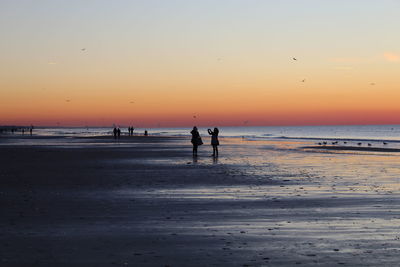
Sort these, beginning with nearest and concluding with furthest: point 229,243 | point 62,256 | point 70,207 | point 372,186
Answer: point 62,256 → point 229,243 → point 70,207 → point 372,186

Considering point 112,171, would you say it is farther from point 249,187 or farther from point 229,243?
point 229,243

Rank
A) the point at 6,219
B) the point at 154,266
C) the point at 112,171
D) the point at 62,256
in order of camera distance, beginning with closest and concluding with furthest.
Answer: the point at 154,266 < the point at 62,256 < the point at 6,219 < the point at 112,171

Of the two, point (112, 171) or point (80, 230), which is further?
point (112, 171)

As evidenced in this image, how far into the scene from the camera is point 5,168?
27250mm

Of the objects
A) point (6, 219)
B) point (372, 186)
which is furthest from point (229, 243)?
point (372, 186)

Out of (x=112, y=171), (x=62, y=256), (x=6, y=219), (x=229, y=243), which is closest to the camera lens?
(x=62, y=256)

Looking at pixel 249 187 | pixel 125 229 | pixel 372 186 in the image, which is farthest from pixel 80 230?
pixel 372 186

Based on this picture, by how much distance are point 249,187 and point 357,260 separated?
10.6 metres

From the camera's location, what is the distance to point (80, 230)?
10.4 metres

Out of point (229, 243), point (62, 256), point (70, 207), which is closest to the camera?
point (62, 256)

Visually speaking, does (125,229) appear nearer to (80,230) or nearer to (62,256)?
(80,230)

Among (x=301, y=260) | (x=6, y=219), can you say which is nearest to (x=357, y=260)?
(x=301, y=260)

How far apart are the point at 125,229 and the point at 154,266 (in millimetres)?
2962

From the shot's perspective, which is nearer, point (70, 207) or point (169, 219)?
point (169, 219)
